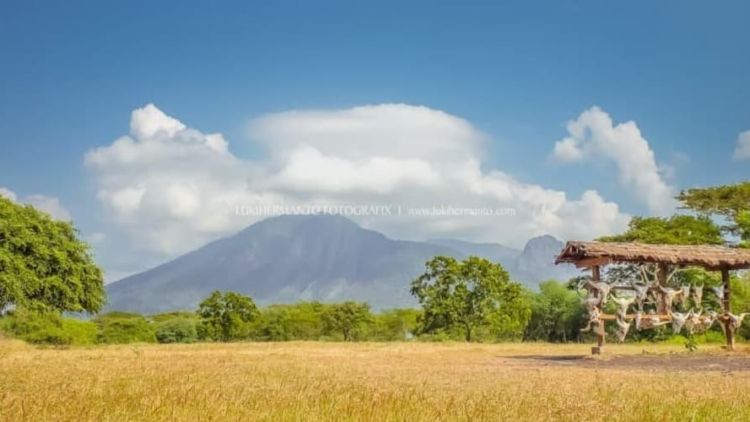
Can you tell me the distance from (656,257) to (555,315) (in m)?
31.7

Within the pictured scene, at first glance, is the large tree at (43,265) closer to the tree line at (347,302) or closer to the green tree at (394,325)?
the tree line at (347,302)

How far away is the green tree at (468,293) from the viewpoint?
48.2 m

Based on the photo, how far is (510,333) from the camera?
56250mm

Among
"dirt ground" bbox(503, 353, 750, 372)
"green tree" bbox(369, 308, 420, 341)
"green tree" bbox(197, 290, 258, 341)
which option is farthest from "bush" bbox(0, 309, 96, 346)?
"green tree" bbox(369, 308, 420, 341)

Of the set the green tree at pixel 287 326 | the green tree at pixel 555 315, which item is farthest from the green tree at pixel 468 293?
the green tree at pixel 287 326

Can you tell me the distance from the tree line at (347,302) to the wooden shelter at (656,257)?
1298 millimetres

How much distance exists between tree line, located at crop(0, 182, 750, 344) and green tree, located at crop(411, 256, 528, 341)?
0.22ft

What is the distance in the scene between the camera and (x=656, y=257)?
26.6 metres

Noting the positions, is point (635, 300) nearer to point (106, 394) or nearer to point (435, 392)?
point (435, 392)

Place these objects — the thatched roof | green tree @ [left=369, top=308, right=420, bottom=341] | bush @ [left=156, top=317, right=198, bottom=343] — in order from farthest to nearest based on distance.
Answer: bush @ [left=156, top=317, right=198, bottom=343], green tree @ [left=369, top=308, right=420, bottom=341], the thatched roof

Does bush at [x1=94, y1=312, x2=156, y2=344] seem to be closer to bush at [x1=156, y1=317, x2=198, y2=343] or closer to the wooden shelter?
bush at [x1=156, y1=317, x2=198, y2=343]

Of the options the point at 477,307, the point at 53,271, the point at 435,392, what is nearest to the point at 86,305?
the point at 53,271

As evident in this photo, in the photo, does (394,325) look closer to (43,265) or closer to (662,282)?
(43,265)

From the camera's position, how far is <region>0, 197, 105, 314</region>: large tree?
37.2 metres
